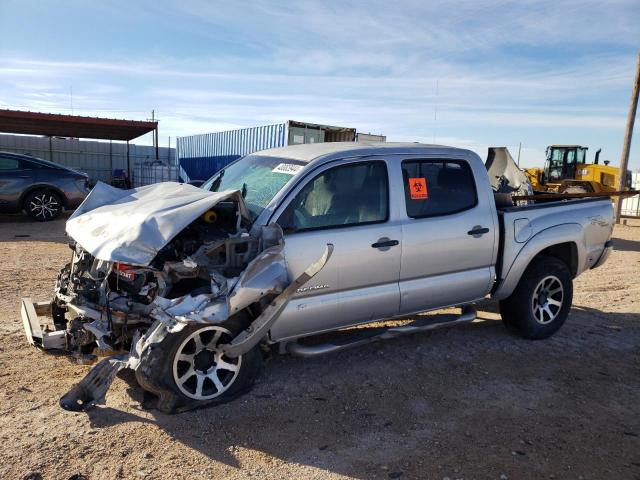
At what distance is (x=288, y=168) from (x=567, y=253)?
3.30 meters

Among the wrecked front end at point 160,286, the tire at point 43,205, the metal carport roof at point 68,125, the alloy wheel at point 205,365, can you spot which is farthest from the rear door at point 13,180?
the alloy wheel at point 205,365

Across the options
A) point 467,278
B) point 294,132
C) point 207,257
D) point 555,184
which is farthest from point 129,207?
point 555,184

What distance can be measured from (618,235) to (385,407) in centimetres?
1267

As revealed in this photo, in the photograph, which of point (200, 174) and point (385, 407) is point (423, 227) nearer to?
point (385, 407)

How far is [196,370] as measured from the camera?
366 centimetres

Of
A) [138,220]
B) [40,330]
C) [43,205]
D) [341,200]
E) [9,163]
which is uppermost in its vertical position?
[9,163]

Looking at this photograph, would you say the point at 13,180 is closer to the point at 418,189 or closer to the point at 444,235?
the point at 418,189

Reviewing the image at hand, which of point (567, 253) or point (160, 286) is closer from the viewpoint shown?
point (160, 286)

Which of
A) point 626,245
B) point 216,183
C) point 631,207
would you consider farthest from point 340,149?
point 631,207

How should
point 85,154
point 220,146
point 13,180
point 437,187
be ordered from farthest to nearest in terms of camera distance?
point 85,154 → point 220,146 → point 13,180 → point 437,187

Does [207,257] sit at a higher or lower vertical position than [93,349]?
higher

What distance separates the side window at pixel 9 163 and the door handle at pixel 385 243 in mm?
10340

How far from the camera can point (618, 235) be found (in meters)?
14.0

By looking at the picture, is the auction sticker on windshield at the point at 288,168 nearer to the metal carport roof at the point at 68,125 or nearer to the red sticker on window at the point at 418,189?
the red sticker on window at the point at 418,189
